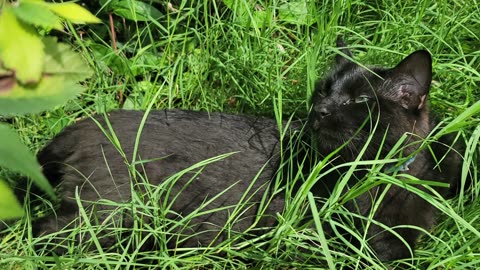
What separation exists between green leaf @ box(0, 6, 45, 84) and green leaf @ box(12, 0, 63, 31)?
0.04 feet

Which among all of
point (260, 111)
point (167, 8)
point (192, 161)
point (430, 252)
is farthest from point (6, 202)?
point (167, 8)

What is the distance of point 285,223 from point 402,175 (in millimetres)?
405

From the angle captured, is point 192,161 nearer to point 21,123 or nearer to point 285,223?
point 285,223

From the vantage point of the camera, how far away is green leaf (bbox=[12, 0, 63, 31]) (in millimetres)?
728

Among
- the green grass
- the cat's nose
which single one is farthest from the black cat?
the green grass

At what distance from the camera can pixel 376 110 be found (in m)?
2.07

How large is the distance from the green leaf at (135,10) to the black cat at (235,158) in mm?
582

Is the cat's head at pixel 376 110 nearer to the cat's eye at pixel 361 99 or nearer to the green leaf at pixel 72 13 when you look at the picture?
the cat's eye at pixel 361 99

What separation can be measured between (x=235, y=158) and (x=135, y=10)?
0.91 m

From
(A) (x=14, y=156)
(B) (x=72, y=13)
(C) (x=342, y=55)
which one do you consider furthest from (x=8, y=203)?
(C) (x=342, y=55)

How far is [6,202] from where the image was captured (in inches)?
25.5

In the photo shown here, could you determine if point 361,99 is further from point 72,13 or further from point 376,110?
point 72,13

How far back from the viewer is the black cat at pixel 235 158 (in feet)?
6.82

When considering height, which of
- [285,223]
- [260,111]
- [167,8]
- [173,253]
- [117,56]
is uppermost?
[167,8]
